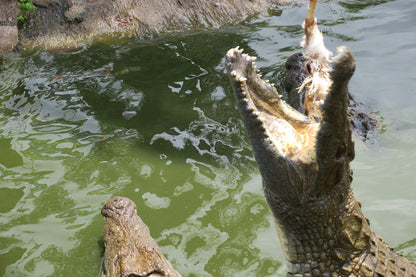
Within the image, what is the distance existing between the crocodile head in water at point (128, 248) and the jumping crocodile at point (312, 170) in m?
0.88

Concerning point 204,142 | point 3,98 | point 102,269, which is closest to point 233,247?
point 102,269

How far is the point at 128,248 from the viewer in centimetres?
277

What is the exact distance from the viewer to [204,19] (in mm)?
6883

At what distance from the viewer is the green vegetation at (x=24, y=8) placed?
6.71 m

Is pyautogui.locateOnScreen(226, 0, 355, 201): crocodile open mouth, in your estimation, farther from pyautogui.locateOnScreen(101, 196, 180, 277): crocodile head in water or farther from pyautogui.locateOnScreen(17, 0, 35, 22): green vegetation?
pyautogui.locateOnScreen(17, 0, 35, 22): green vegetation

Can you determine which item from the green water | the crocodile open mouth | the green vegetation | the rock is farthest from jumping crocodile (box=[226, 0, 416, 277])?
the green vegetation

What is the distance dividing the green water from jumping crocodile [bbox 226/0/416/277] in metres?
0.85

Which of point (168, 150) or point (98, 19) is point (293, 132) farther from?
point (98, 19)

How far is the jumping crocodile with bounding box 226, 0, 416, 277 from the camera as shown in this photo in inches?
74.0

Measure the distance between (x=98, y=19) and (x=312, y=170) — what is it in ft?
18.6

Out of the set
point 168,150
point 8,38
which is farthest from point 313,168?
point 8,38

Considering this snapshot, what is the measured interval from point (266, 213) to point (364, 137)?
4.69 ft

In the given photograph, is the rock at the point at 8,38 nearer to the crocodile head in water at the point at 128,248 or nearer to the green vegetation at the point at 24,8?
the green vegetation at the point at 24,8

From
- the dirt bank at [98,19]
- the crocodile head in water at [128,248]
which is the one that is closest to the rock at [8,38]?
the dirt bank at [98,19]
